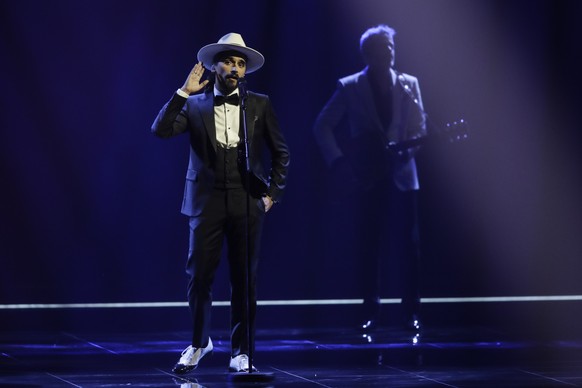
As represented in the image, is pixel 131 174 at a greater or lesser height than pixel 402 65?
lesser

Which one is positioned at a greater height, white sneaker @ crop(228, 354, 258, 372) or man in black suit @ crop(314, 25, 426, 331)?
man in black suit @ crop(314, 25, 426, 331)

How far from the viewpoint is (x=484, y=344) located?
6.73 m

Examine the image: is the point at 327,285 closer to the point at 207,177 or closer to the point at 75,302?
the point at 75,302

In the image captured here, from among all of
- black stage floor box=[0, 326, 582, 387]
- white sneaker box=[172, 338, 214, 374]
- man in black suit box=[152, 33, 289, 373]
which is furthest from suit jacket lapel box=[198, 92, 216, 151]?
black stage floor box=[0, 326, 582, 387]

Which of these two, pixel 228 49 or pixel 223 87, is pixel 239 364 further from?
pixel 228 49

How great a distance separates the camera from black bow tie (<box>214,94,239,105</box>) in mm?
5438

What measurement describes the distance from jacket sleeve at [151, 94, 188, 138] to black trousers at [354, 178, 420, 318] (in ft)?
8.20

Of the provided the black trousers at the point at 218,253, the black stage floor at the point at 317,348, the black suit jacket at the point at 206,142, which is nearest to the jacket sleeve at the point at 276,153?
the black suit jacket at the point at 206,142

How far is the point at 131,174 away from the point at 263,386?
268cm

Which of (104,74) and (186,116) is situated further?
(104,74)

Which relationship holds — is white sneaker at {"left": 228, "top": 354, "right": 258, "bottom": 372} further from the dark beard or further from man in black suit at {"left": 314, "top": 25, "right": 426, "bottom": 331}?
man in black suit at {"left": 314, "top": 25, "right": 426, "bottom": 331}

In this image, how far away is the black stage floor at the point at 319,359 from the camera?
534cm

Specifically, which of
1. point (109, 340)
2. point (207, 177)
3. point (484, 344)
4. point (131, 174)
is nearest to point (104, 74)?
point (131, 174)

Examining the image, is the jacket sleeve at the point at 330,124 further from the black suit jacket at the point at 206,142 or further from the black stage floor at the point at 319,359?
the black suit jacket at the point at 206,142
